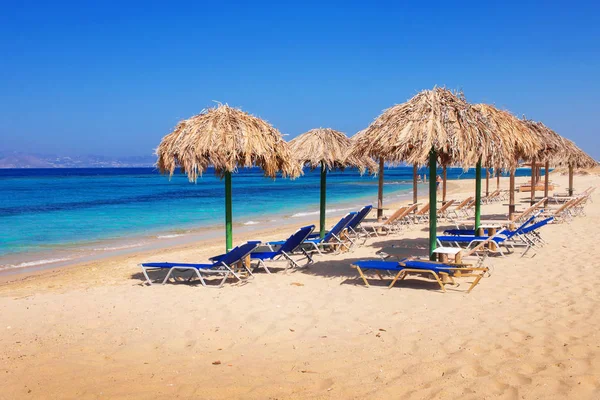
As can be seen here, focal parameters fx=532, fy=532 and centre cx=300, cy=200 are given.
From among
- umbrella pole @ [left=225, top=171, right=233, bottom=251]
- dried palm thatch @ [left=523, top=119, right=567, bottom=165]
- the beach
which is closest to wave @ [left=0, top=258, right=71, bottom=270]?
the beach

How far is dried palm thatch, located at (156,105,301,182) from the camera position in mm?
6688

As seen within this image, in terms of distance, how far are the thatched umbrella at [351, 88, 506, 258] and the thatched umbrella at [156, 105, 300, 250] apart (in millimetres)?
1449

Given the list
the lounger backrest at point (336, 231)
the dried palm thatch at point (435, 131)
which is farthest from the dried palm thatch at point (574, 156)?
the dried palm thatch at point (435, 131)

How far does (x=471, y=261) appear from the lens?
6.85 meters

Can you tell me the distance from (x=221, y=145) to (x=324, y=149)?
259 cm

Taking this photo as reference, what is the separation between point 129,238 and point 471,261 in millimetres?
9404

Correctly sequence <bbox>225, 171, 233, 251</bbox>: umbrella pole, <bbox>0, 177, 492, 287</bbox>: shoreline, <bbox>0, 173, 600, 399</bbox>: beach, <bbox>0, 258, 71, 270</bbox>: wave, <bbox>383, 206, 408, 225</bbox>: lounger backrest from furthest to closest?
1. <bbox>383, 206, 408, 225</bbox>: lounger backrest
2. <bbox>0, 258, 71, 270</bbox>: wave
3. <bbox>0, 177, 492, 287</bbox>: shoreline
4. <bbox>225, 171, 233, 251</bbox>: umbrella pole
5. <bbox>0, 173, 600, 399</bbox>: beach

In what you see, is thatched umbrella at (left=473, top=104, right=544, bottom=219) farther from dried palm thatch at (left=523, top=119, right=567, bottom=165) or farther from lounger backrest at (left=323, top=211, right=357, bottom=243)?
dried palm thatch at (left=523, top=119, right=567, bottom=165)

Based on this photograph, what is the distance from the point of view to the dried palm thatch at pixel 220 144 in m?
6.69

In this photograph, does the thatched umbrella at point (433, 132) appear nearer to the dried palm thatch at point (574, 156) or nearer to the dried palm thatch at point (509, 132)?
the dried palm thatch at point (509, 132)

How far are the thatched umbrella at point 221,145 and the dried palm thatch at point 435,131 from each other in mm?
1491

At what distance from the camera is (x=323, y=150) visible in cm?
880

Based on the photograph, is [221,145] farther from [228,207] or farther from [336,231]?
[336,231]

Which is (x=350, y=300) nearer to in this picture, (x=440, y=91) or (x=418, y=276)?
(x=418, y=276)
